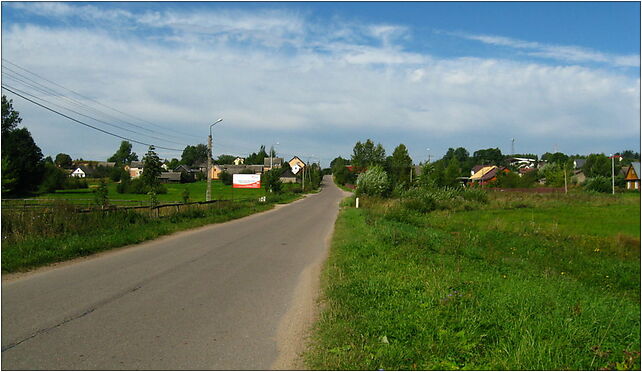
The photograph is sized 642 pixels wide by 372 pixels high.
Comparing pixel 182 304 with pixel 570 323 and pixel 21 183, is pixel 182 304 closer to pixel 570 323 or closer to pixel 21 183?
pixel 570 323

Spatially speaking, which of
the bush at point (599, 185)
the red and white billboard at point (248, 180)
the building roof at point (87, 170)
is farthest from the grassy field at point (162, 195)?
the building roof at point (87, 170)

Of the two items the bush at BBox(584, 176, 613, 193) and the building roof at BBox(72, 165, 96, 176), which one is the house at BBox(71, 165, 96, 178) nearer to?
the building roof at BBox(72, 165, 96, 176)

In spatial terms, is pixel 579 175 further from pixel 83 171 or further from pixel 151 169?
pixel 83 171

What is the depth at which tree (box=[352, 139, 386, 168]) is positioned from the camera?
4252 inches

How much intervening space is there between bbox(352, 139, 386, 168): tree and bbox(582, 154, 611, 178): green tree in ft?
134

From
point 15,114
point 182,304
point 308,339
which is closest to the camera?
point 308,339

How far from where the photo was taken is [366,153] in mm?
109250

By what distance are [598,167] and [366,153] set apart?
152 feet

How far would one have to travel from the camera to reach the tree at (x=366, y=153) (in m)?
108

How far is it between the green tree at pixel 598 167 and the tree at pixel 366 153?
41.0 meters

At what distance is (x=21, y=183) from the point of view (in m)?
55.9

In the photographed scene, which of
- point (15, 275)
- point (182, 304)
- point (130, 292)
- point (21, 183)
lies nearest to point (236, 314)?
point (182, 304)

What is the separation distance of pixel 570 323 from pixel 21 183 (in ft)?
207

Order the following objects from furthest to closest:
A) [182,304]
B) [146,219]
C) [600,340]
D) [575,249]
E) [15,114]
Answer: [15,114] < [146,219] < [575,249] < [182,304] < [600,340]
